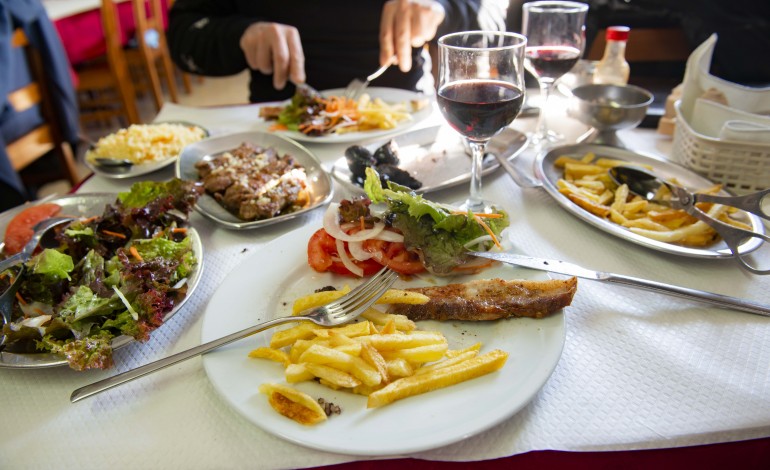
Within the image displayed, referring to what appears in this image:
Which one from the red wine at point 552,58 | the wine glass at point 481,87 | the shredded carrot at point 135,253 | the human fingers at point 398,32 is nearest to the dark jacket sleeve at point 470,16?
the human fingers at point 398,32

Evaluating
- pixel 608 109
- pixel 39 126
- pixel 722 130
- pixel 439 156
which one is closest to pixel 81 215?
pixel 439 156

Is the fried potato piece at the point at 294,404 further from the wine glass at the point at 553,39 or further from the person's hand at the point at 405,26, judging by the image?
the person's hand at the point at 405,26

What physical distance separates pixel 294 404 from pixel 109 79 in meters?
5.82

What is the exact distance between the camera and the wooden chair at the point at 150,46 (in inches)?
207

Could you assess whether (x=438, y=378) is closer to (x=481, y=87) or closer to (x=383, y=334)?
(x=383, y=334)

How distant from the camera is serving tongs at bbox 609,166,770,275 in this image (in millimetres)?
1306

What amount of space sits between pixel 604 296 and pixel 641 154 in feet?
2.68

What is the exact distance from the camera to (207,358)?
3.39 ft

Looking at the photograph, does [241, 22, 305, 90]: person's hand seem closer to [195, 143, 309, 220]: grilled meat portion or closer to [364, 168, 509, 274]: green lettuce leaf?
[195, 143, 309, 220]: grilled meat portion

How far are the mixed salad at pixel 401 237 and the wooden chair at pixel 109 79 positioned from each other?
4.01 metres

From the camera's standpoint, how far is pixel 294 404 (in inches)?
36.6

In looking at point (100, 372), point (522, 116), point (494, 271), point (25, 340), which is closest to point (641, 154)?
point (522, 116)

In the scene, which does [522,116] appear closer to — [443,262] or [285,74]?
[285,74]

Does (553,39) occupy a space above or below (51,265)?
above
